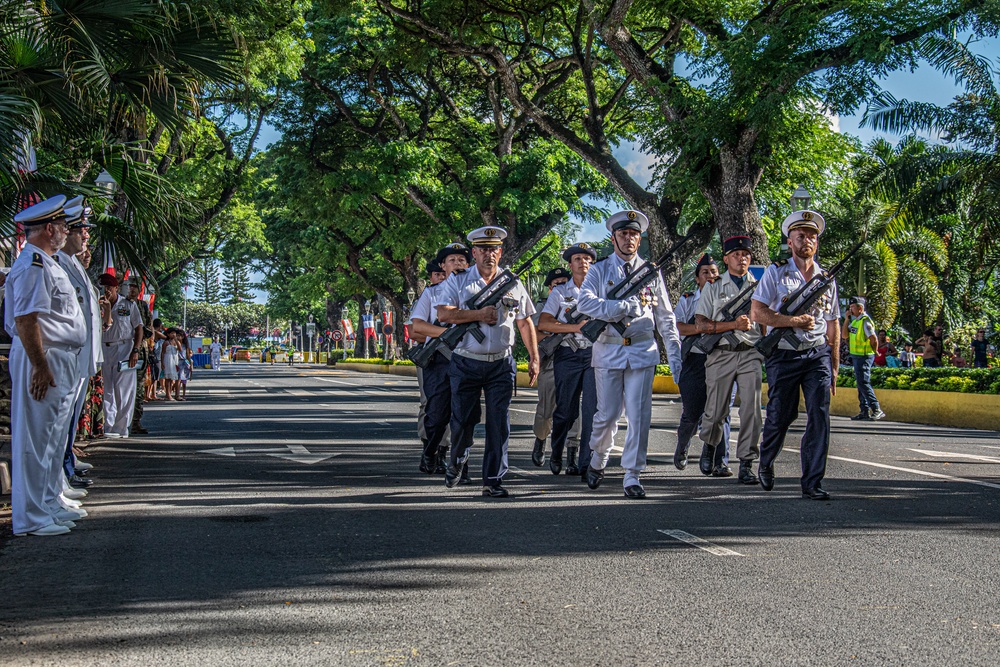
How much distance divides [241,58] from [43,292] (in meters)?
6.04

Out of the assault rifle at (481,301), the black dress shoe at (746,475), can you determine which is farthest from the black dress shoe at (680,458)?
the assault rifle at (481,301)

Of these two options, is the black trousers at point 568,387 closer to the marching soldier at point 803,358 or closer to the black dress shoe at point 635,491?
the black dress shoe at point 635,491

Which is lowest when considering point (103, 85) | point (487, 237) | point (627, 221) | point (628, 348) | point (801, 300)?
point (628, 348)

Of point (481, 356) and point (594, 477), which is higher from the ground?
point (481, 356)

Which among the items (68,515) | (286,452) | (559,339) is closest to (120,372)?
(286,452)

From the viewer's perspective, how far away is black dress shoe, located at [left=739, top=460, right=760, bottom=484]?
9273mm

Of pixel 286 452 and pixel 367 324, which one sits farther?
pixel 367 324

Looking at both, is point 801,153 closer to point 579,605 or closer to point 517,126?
point 517,126

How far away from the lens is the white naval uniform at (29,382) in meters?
6.79

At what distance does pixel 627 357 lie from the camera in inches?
329

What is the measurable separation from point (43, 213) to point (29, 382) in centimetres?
105

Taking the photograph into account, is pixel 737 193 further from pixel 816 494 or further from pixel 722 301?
pixel 816 494

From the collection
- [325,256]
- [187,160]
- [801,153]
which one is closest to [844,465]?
[801,153]

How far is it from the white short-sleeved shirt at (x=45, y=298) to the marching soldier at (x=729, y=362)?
526cm
